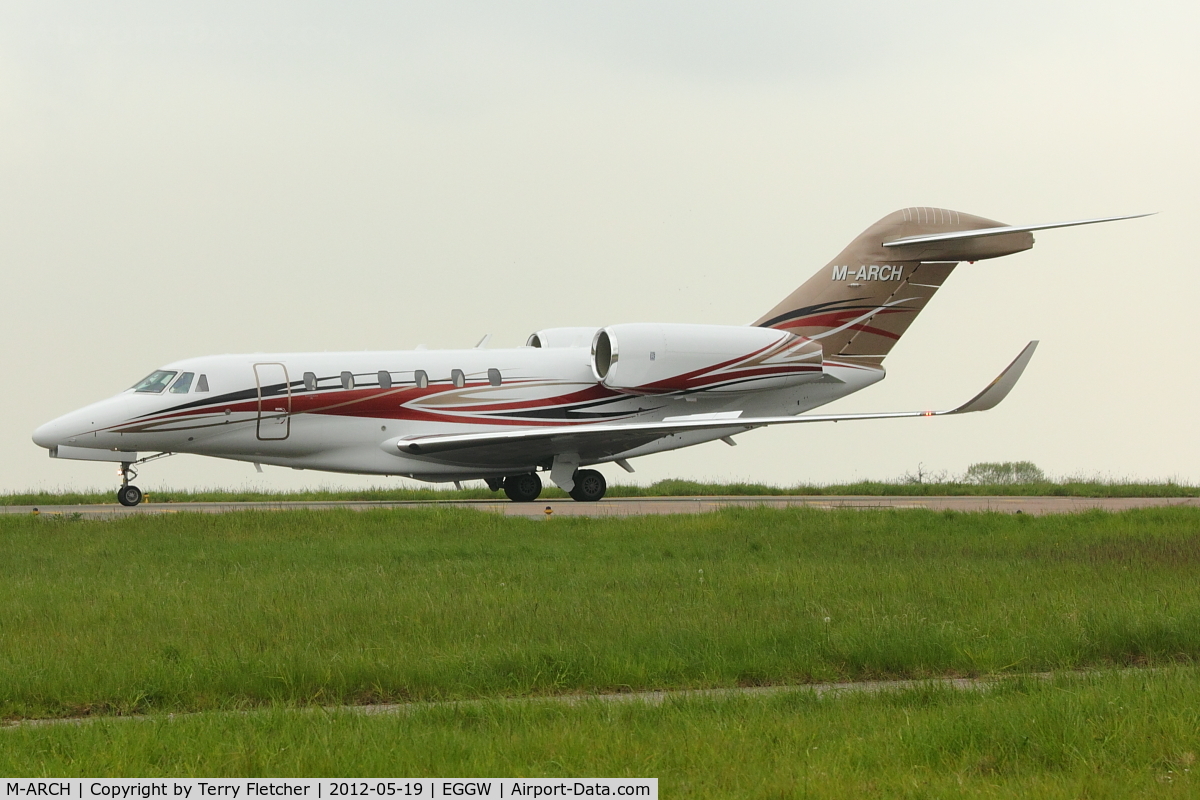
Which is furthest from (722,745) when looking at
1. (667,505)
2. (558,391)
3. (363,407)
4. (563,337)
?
(563,337)

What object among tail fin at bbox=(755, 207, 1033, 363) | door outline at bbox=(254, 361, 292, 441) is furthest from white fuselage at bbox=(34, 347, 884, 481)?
tail fin at bbox=(755, 207, 1033, 363)

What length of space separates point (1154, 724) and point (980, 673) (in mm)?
2145

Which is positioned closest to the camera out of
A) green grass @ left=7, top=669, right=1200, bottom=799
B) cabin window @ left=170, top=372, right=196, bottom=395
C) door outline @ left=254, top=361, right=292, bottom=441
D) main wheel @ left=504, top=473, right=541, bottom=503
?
green grass @ left=7, top=669, right=1200, bottom=799

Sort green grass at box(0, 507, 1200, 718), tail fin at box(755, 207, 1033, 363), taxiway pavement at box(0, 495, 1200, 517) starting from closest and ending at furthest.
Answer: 1. green grass at box(0, 507, 1200, 718)
2. taxiway pavement at box(0, 495, 1200, 517)
3. tail fin at box(755, 207, 1033, 363)

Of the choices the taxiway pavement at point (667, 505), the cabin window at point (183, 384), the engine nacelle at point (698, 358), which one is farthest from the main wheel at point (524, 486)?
the cabin window at point (183, 384)

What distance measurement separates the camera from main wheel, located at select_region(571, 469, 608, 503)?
2739cm

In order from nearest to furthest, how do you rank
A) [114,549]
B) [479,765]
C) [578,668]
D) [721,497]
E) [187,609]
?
1. [479,765]
2. [578,668]
3. [187,609]
4. [114,549]
5. [721,497]

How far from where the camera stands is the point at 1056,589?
43.7ft

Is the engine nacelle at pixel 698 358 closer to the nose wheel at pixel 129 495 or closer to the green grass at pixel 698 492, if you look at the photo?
the green grass at pixel 698 492

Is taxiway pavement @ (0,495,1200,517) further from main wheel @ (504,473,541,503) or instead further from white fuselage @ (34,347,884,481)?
white fuselage @ (34,347,884,481)

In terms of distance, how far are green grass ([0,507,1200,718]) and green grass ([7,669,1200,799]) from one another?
1.09 meters

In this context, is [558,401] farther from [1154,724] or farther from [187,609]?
[1154,724]

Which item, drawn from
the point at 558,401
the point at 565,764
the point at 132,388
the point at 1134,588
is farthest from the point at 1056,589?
the point at 132,388

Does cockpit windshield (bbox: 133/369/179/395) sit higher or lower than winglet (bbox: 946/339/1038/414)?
higher
